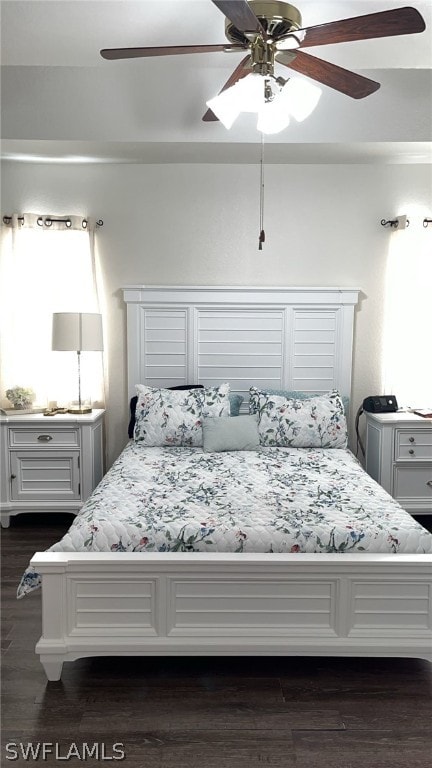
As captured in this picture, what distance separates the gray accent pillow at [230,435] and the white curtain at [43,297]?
1.06 metres

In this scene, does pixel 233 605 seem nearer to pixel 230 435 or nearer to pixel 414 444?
pixel 230 435

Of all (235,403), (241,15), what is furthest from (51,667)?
(241,15)

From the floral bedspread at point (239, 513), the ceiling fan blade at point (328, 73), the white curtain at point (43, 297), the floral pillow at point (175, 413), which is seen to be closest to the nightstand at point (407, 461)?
the floral bedspread at point (239, 513)

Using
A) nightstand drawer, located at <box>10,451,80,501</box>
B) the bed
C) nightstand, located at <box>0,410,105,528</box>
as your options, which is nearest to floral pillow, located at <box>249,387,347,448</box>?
the bed

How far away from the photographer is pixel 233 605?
2.33m

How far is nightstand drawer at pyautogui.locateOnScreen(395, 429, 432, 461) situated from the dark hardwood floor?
5.50ft

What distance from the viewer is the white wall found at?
168 inches

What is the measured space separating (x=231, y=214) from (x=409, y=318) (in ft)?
4.73

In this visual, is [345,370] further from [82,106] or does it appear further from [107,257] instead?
[82,106]

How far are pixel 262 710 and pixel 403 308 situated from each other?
9.72 ft

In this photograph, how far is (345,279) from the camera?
4344 mm

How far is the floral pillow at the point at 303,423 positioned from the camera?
3.86 m

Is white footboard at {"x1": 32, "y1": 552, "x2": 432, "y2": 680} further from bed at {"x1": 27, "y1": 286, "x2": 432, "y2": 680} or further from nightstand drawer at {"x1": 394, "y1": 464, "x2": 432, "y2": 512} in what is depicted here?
nightstand drawer at {"x1": 394, "y1": 464, "x2": 432, "y2": 512}

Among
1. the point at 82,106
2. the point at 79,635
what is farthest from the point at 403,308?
the point at 79,635
